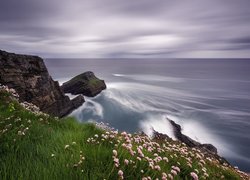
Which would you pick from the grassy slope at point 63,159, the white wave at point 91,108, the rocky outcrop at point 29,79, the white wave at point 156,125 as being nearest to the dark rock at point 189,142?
the white wave at point 156,125

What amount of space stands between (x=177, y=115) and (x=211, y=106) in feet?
73.9

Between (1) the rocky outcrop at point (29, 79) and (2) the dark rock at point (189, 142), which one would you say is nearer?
(1) the rocky outcrop at point (29, 79)

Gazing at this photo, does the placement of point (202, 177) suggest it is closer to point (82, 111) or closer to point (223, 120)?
point (82, 111)

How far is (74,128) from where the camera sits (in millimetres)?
8336

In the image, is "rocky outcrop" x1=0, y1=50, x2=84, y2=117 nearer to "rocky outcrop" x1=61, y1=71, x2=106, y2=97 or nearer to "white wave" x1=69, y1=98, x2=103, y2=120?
"white wave" x1=69, y1=98, x2=103, y2=120

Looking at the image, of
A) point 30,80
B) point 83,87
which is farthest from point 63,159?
point 83,87

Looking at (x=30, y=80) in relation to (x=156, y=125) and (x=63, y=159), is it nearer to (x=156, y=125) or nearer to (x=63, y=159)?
(x=156, y=125)

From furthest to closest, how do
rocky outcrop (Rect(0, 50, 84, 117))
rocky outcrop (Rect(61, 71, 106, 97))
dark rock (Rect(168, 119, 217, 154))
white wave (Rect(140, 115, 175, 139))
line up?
rocky outcrop (Rect(61, 71, 106, 97))
white wave (Rect(140, 115, 175, 139))
dark rock (Rect(168, 119, 217, 154))
rocky outcrop (Rect(0, 50, 84, 117))

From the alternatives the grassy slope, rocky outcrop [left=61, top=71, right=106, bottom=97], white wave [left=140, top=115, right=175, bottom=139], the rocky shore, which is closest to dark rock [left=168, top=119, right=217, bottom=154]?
white wave [left=140, top=115, right=175, bottom=139]

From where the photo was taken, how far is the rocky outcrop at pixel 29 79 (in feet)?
99.1

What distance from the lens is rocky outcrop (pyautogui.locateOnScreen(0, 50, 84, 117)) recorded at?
30.2 meters

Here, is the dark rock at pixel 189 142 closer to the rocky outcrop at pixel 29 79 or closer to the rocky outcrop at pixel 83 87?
the rocky outcrop at pixel 29 79

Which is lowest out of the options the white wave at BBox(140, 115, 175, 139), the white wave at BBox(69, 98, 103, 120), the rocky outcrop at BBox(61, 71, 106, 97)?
the white wave at BBox(140, 115, 175, 139)

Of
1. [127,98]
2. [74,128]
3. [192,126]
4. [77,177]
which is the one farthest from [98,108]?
[77,177]
